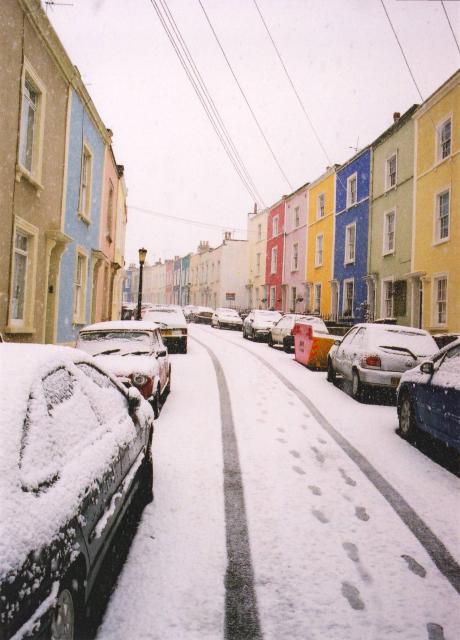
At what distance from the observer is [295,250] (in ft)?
114

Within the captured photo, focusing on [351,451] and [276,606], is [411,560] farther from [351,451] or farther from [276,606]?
[351,451]

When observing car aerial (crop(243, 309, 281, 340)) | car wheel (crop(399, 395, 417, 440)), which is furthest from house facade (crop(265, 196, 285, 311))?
car wheel (crop(399, 395, 417, 440))

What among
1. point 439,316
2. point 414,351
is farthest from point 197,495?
point 439,316

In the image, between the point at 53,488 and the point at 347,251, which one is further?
the point at 347,251

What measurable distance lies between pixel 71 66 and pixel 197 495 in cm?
1258

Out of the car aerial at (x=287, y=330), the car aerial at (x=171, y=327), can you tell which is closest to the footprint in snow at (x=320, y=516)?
the car aerial at (x=171, y=327)

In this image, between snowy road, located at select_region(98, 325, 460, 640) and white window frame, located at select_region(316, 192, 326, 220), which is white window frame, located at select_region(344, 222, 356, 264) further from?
snowy road, located at select_region(98, 325, 460, 640)

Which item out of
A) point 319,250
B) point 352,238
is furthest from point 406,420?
point 319,250

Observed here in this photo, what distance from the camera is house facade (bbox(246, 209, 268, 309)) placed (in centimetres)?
4109

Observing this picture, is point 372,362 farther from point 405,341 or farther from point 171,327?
point 171,327

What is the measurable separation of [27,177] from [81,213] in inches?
194

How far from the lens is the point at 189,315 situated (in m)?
45.3

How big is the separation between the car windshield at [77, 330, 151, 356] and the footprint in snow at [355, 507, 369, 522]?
15.0ft

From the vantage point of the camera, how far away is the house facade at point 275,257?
3719 cm
